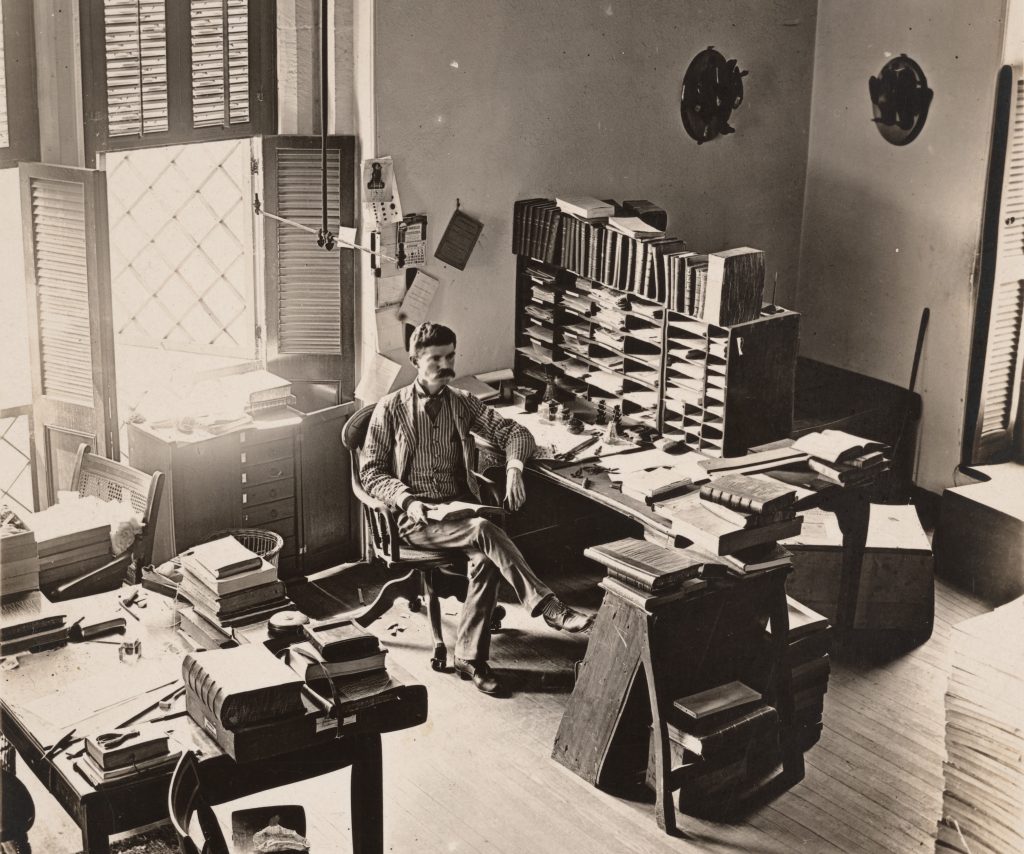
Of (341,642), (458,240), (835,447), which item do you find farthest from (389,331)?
(341,642)

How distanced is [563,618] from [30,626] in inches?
90.6

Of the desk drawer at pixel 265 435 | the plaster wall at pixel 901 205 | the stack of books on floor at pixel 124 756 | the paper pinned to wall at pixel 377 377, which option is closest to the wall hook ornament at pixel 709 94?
the plaster wall at pixel 901 205

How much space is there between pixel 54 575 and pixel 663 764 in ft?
9.08

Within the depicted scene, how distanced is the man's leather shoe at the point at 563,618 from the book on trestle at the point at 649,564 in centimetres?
70

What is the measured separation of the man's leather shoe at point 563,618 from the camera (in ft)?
18.9

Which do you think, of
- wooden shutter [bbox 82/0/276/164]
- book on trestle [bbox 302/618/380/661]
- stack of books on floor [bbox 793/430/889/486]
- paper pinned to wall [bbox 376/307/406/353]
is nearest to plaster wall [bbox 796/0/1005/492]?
stack of books on floor [bbox 793/430/889/486]

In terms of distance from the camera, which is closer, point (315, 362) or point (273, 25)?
point (273, 25)

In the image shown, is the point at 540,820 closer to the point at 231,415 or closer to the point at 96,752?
the point at 96,752

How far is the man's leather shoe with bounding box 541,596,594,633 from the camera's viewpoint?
227 inches

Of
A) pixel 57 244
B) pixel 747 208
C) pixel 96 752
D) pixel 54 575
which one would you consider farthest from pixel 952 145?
pixel 96 752

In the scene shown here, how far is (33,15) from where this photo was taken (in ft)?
19.4

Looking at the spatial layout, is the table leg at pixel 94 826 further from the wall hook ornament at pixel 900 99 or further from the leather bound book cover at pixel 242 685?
the wall hook ornament at pixel 900 99

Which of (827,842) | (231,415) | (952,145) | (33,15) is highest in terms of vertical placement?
(33,15)

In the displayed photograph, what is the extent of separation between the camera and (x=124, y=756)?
376 centimetres
